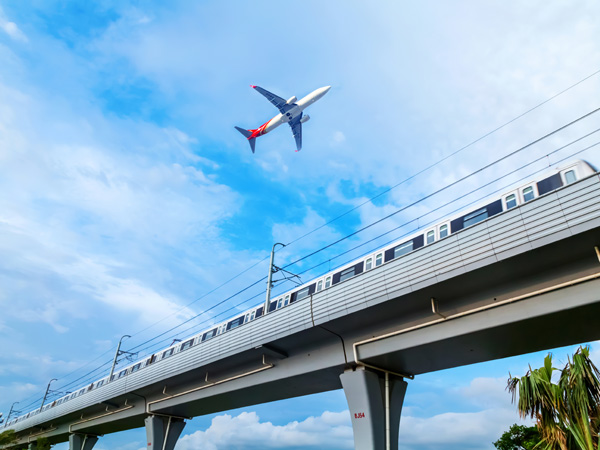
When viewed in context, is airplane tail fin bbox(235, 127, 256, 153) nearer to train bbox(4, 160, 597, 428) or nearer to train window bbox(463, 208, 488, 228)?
train bbox(4, 160, 597, 428)

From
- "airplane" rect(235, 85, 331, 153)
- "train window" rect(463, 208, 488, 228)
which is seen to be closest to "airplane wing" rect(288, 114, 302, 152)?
"airplane" rect(235, 85, 331, 153)

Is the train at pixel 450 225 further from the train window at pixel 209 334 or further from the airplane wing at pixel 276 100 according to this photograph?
the airplane wing at pixel 276 100

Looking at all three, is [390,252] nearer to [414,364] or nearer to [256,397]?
[414,364]

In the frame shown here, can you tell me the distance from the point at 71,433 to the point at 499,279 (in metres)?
57.2

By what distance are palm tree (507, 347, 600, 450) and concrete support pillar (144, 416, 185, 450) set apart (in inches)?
1270

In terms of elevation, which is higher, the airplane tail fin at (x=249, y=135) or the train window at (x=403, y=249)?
the airplane tail fin at (x=249, y=135)

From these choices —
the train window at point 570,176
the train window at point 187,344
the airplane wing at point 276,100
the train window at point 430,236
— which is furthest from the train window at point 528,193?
the train window at point 187,344

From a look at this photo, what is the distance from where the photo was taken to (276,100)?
3844 centimetres

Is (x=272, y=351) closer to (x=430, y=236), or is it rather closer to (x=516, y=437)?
(x=430, y=236)

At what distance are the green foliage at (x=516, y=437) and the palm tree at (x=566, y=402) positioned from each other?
28.3m

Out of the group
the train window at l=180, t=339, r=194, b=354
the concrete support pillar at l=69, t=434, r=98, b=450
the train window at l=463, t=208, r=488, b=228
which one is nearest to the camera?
the train window at l=463, t=208, r=488, b=228

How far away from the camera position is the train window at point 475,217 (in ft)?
60.2

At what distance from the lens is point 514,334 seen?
698 inches

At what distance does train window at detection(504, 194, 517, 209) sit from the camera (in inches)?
687
